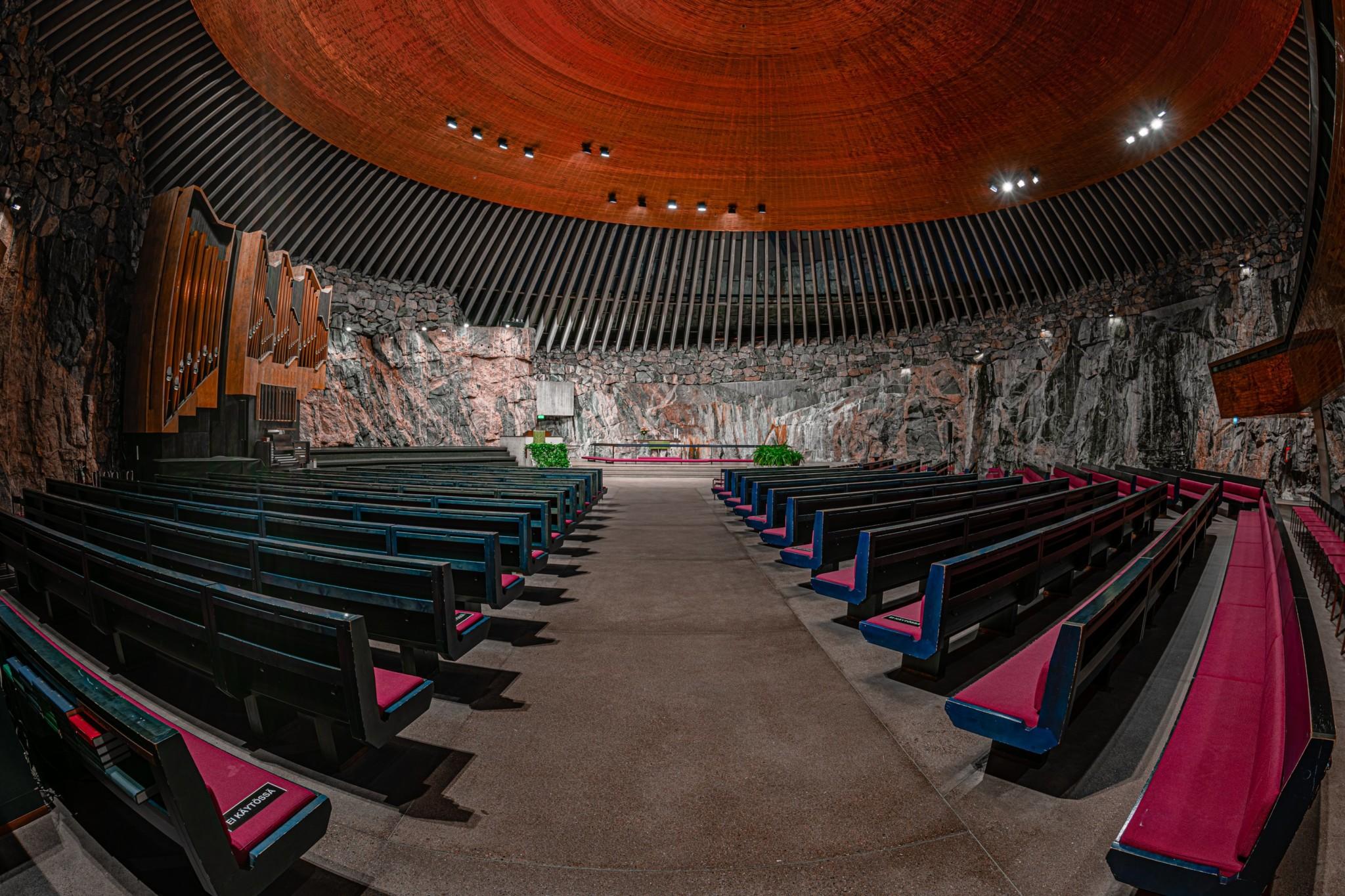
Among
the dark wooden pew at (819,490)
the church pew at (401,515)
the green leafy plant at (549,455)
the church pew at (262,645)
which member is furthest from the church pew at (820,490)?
the green leafy plant at (549,455)

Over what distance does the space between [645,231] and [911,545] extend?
17.7m

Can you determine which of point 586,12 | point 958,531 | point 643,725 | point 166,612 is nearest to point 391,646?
point 166,612

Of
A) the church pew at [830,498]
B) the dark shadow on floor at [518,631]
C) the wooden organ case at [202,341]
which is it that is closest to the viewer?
the dark shadow on floor at [518,631]

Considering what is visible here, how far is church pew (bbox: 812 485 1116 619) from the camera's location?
9.70ft

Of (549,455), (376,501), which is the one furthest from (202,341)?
(549,455)

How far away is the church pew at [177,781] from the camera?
3.44 ft

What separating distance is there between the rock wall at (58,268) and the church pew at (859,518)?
8.02 metres

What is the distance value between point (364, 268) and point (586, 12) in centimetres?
1082

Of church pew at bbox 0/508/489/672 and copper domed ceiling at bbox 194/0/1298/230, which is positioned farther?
copper domed ceiling at bbox 194/0/1298/230

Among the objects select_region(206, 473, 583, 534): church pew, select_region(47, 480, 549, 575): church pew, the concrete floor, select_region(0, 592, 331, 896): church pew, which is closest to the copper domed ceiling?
select_region(206, 473, 583, 534): church pew

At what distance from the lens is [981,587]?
2.52m

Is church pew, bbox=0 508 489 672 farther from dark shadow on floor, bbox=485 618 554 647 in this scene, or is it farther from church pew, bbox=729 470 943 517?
church pew, bbox=729 470 943 517

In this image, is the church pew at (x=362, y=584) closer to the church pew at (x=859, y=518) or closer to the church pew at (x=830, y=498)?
the church pew at (x=859, y=518)

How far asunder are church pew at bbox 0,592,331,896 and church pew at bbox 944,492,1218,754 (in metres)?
1.70
